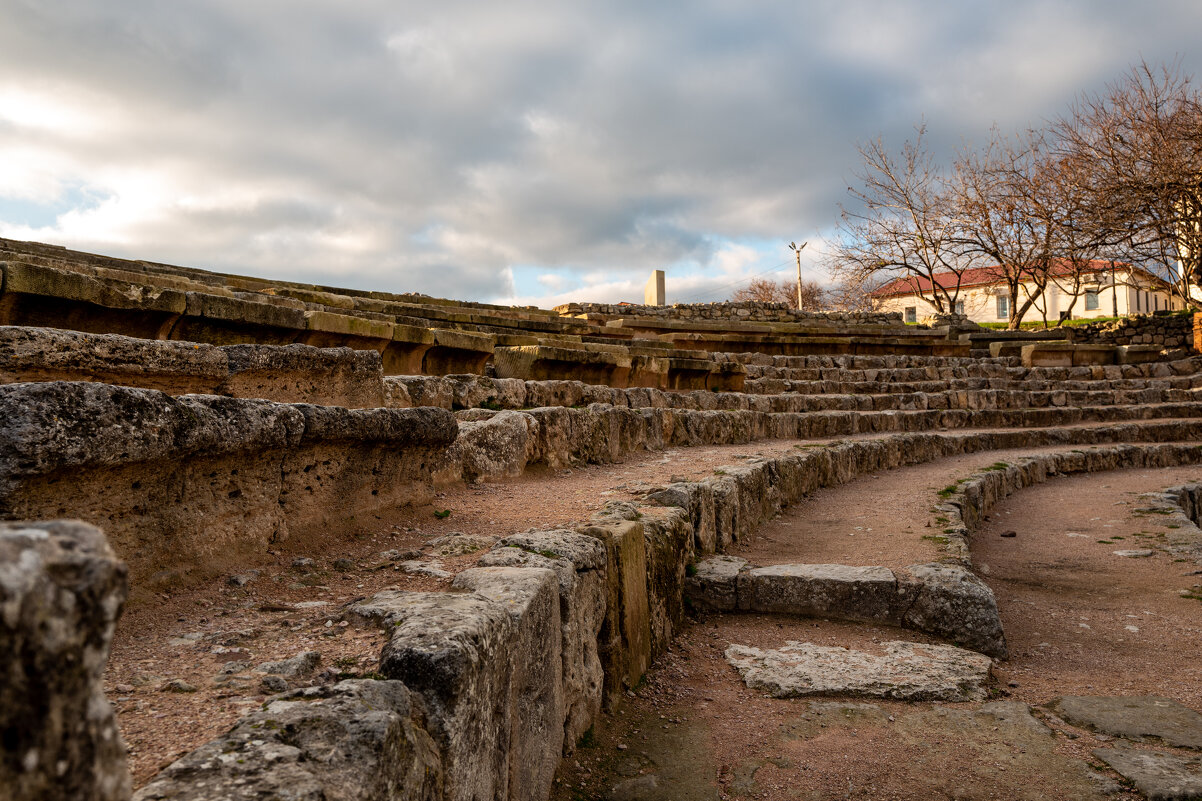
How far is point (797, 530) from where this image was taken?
5824mm

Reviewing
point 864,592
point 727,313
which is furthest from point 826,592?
point 727,313

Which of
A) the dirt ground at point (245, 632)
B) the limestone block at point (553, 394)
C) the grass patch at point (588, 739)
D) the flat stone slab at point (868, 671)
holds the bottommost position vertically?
the flat stone slab at point (868, 671)

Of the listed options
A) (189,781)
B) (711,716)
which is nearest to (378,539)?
(711,716)

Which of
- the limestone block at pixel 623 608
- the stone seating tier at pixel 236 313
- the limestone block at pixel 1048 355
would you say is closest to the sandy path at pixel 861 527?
the limestone block at pixel 623 608

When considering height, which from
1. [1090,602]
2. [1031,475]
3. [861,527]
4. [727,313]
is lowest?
[1090,602]

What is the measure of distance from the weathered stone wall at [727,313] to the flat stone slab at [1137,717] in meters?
12.8

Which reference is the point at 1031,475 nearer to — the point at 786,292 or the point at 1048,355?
the point at 1048,355

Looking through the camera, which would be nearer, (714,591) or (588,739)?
(588,739)

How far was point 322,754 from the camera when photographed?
127 cm

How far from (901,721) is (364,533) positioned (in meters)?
2.29

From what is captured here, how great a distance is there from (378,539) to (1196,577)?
5.53 meters

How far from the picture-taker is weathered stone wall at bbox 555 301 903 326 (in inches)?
629

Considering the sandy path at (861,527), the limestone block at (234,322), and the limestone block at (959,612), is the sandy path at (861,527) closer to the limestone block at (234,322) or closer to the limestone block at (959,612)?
the limestone block at (959,612)

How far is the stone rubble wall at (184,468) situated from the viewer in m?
1.65
